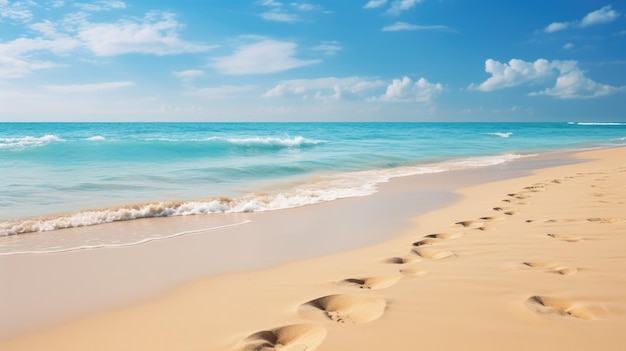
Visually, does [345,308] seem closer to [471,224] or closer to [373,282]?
[373,282]

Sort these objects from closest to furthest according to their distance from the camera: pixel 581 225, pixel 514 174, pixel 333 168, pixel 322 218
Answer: pixel 581 225, pixel 322 218, pixel 514 174, pixel 333 168

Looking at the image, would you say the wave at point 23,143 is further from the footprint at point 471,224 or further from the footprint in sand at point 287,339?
the footprint in sand at point 287,339

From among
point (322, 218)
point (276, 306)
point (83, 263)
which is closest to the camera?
point (276, 306)

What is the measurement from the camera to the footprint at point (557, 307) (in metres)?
2.56

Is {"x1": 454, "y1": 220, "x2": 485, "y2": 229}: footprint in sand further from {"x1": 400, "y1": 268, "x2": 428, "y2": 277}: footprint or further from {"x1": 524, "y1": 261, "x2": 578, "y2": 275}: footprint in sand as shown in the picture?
{"x1": 400, "y1": 268, "x2": 428, "y2": 277}: footprint

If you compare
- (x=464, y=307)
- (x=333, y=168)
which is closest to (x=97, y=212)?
(x=464, y=307)

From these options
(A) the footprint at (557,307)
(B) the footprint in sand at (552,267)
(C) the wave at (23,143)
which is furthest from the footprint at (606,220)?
(C) the wave at (23,143)

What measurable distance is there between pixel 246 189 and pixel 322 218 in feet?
13.6

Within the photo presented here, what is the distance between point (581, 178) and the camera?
10.3 metres

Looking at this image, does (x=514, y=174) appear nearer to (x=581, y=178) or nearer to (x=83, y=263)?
(x=581, y=178)

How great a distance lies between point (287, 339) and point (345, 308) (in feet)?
1.88

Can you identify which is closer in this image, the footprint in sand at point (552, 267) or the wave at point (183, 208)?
the footprint in sand at point (552, 267)

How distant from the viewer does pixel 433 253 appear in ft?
13.9

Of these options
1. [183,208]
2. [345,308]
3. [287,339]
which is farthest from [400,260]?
[183,208]
